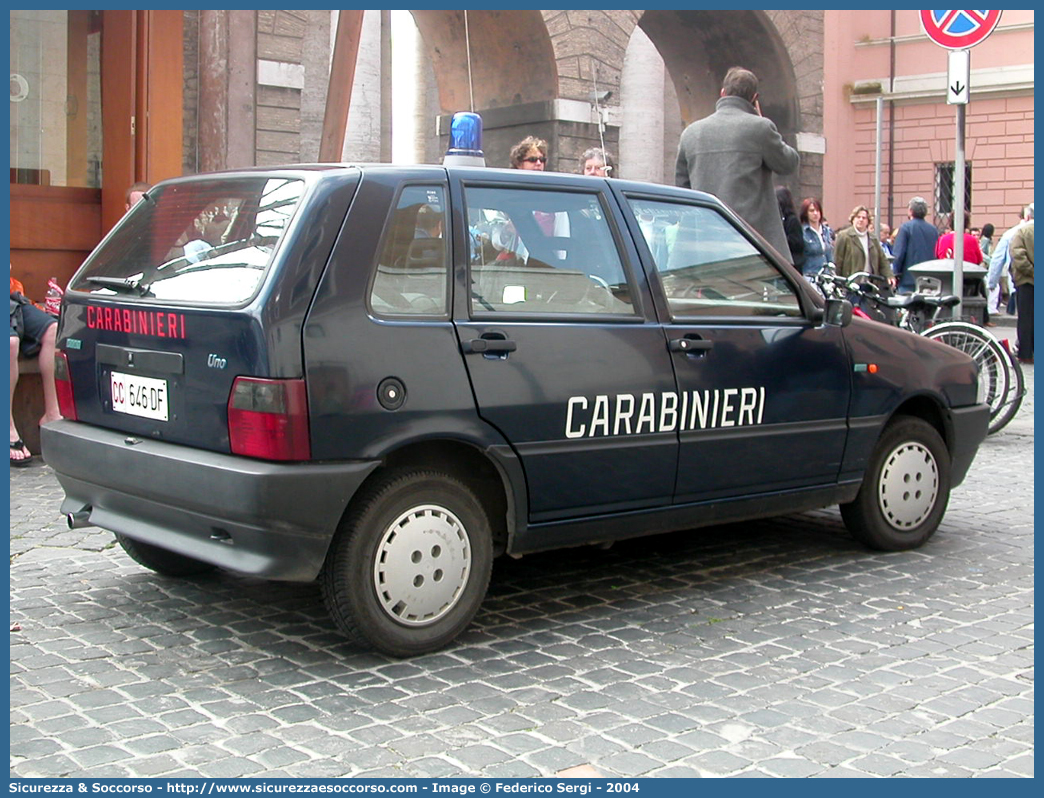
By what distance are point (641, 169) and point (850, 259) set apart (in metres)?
22.9

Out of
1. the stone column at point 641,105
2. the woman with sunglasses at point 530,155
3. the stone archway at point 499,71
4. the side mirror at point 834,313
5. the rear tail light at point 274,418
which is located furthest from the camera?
the stone column at point 641,105

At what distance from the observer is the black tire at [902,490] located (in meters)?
6.25

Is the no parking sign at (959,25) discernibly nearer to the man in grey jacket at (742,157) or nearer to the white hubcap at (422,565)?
the man in grey jacket at (742,157)

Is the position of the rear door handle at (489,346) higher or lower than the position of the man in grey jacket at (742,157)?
lower

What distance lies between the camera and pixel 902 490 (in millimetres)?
6344

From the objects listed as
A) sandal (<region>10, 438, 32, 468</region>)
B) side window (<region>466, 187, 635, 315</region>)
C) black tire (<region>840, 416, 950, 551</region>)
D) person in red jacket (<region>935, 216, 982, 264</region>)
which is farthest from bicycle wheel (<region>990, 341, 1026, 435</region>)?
person in red jacket (<region>935, 216, 982, 264</region>)

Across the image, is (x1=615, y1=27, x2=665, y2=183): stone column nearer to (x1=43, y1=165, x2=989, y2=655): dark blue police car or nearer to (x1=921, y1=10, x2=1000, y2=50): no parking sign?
(x1=921, y1=10, x2=1000, y2=50): no parking sign

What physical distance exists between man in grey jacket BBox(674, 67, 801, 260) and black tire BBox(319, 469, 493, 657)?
4298 mm

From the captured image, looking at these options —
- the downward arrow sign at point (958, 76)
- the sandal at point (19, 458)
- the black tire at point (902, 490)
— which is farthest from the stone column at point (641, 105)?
the black tire at point (902, 490)

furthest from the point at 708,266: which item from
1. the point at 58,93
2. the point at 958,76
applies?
the point at 58,93

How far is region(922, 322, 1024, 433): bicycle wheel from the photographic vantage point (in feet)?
32.4

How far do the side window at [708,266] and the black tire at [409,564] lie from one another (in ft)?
A: 4.35

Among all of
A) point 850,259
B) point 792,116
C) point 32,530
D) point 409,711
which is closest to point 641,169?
point 792,116
